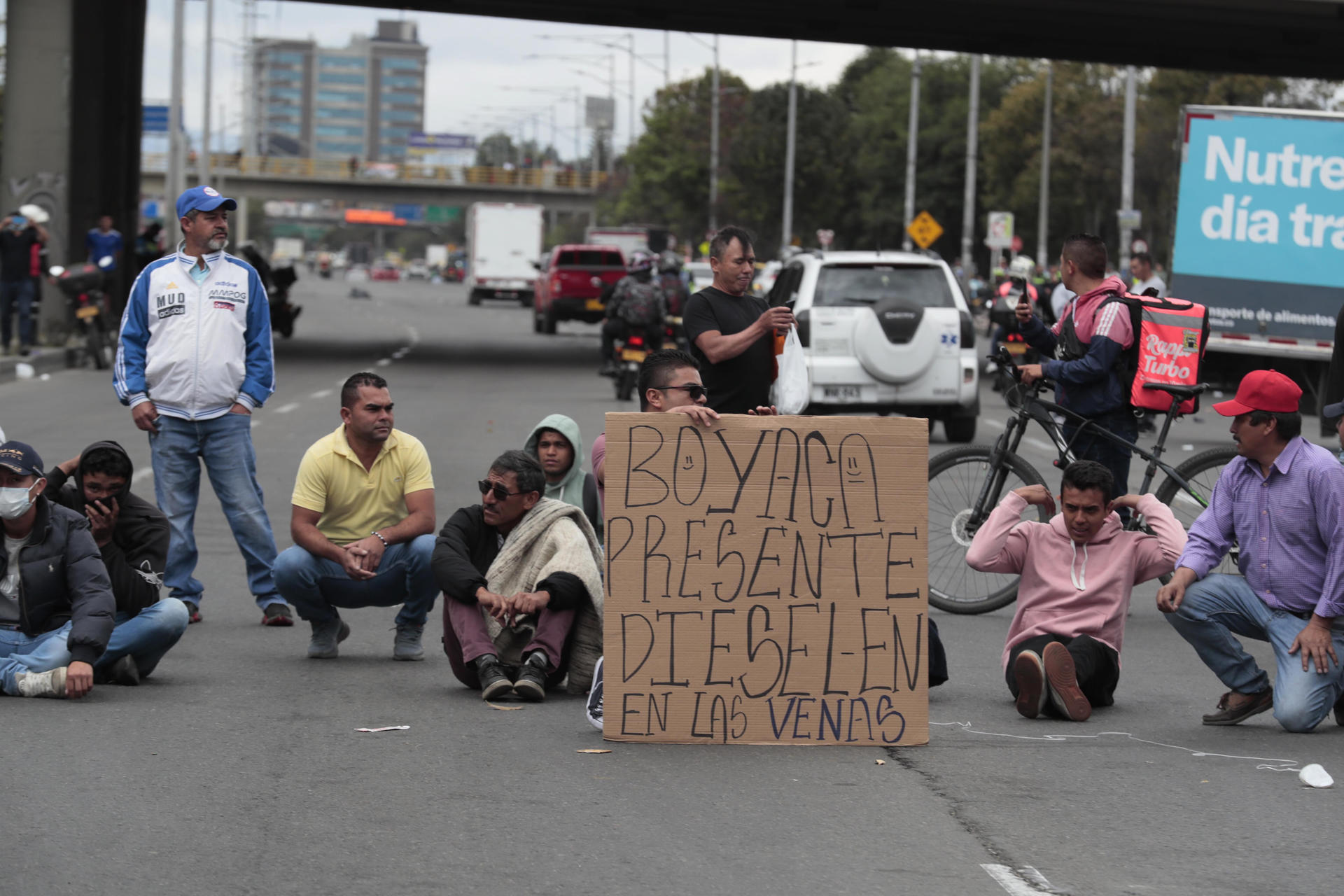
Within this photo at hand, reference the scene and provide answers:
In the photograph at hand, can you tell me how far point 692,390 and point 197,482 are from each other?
9.62 ft

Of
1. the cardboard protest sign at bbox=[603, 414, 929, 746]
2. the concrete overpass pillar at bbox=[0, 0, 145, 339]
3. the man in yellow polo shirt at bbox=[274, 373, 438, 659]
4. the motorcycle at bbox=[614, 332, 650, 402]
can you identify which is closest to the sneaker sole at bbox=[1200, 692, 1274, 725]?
the cardboard protest sign at bbox=[603, 414, 929, 746]

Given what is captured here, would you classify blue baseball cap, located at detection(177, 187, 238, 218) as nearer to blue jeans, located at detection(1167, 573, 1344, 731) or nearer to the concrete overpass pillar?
blue jeans, located at detection(1167, 573, 1344, 731)

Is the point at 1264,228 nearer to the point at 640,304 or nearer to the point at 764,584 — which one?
the point at 640,304

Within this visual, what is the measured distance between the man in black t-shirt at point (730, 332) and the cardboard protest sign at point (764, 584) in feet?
3.61

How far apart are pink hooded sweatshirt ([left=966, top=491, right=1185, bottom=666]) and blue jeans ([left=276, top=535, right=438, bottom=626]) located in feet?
7.37

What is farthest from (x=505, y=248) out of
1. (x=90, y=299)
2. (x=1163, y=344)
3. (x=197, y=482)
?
(x=1163, y=344)

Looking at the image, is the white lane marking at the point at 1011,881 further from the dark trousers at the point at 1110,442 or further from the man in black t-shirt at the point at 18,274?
the man in black t-shirt at the point at 18,274

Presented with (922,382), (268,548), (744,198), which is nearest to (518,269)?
(744,198)

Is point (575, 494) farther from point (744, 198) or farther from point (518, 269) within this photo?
point (744, 198)

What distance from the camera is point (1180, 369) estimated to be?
339 inches

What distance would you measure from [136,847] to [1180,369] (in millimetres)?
5542

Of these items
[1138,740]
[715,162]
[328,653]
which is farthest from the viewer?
Result: [715,162]

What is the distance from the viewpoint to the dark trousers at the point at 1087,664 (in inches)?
268

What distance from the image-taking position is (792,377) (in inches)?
284
